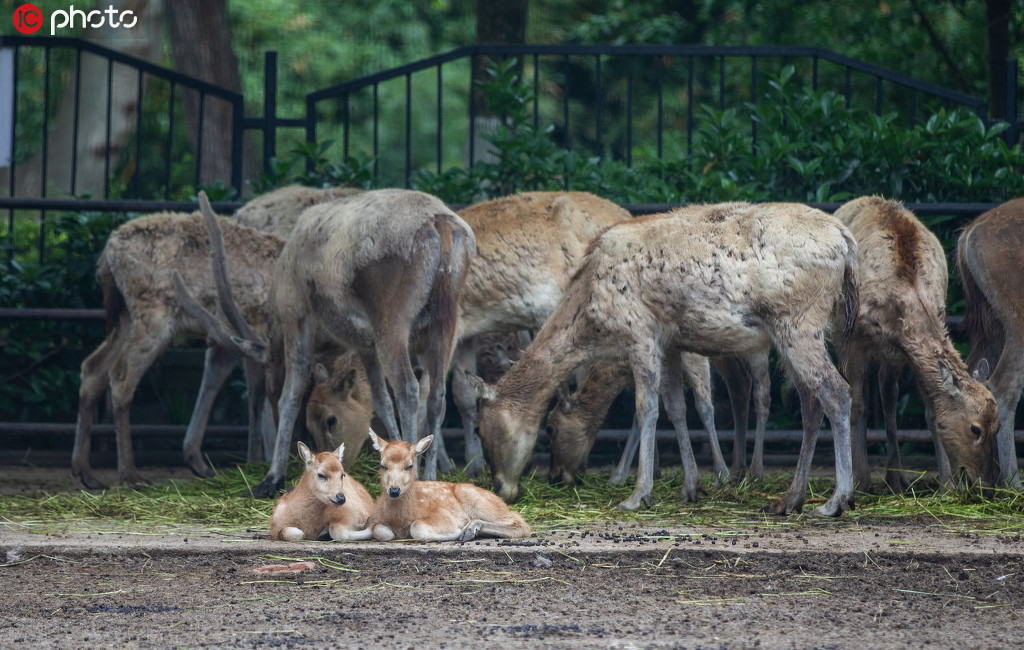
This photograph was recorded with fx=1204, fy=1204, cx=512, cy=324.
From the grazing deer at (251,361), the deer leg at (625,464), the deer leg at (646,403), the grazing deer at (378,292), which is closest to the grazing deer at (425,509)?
the grazing deer at (378,292)

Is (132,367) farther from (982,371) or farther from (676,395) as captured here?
(982,371)

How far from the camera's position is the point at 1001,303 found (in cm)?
742

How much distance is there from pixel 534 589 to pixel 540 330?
2724 mm

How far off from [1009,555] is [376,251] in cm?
366

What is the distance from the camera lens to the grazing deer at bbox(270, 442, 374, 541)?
5738mm

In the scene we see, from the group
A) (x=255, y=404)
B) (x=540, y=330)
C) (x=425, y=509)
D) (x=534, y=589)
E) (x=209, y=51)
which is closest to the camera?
(x=534, y=589)

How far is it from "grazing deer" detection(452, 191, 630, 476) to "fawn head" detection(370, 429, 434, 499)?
7.97 ft

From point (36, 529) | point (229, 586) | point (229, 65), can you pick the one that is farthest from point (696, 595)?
point (229, 65)

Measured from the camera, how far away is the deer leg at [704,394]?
7.50 metres

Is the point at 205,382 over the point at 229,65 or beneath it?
beneath

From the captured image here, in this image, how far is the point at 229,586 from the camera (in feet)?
16.3

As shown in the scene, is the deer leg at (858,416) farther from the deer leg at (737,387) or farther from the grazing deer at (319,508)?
the grazing deer at (319,508)

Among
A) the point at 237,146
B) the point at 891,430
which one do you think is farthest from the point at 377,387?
the point at 891,430

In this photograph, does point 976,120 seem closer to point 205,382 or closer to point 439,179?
point 439,179
